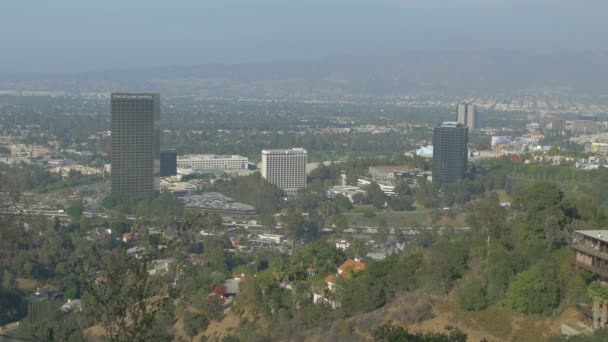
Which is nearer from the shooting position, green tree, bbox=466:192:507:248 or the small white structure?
green tree, bbox=466:192:507:248

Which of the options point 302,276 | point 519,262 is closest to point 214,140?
point 302,276

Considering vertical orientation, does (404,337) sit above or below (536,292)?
above

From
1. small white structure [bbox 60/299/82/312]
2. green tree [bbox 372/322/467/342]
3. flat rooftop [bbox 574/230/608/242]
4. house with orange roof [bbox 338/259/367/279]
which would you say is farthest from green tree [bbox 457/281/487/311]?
small white structure [bbox 60/299/82/312]

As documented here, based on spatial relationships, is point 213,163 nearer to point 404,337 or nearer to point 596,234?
point 596,234

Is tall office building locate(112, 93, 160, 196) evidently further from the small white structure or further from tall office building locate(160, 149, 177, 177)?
the small white structure

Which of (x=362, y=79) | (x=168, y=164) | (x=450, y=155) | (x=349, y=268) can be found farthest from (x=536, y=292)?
(x=362, y=79)

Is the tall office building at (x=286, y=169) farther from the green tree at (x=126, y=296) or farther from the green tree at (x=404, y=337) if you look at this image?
the green tree at (x=126, y=296)
